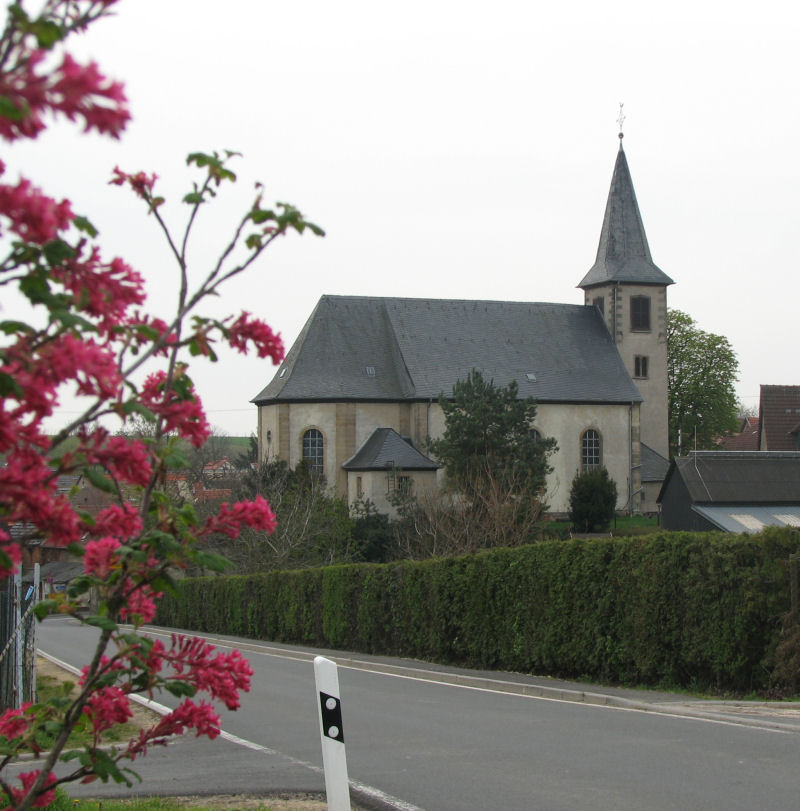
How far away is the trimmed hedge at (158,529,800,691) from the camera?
46.8 feet

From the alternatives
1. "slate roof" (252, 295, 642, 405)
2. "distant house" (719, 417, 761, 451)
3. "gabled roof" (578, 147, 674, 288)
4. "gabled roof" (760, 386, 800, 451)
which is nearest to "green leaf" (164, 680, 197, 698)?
"gabled roof" (760, 386, 800, 451)

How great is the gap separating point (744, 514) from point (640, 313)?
33262 mm

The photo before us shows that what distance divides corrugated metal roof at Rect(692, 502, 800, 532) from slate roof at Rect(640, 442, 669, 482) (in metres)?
27.2

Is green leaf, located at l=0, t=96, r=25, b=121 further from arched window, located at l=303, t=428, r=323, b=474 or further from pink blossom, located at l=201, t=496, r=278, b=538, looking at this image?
arched window, located at l=303, t=428, r=323, b=474

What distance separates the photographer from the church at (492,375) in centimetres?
6544

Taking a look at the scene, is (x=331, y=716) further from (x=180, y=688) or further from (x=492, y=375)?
(x=492, y=375)

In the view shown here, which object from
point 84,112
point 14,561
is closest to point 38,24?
point 84,112

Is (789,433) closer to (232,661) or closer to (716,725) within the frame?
(716,725)

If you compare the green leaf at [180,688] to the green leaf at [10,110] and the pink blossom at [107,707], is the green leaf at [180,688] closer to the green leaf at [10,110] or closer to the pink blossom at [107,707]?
the pink blossom at [107,707]

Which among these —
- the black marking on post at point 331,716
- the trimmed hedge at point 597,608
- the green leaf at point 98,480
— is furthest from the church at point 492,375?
the green leaf at point 98,480

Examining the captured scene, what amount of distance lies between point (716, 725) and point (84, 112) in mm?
10271

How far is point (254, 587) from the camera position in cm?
3541

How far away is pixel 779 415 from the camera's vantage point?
209 feet

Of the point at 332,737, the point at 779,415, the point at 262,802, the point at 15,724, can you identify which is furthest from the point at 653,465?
the point at 15,724
